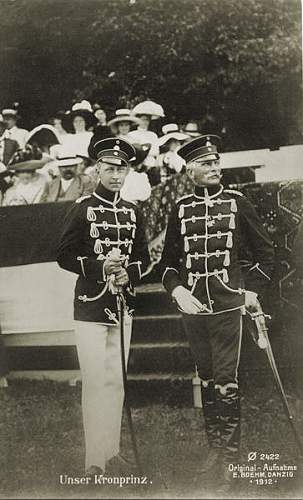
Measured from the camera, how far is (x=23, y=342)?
11.2ft

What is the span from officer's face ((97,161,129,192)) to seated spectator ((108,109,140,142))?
166 mm

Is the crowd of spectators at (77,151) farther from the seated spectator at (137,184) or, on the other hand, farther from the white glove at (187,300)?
the white glove at (187,300)

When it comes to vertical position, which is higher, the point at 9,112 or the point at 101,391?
the point at 9,112

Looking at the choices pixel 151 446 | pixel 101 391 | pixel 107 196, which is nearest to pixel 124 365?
pixel 101 391

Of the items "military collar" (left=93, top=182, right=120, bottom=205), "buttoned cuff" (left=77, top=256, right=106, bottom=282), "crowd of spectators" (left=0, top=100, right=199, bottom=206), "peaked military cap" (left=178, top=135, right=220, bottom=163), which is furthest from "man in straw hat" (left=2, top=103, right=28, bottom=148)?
"peaked military cap" (left=178, top=135, right=220, bottom=163)

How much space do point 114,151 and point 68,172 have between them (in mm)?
270

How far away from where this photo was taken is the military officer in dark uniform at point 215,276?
3.23 m

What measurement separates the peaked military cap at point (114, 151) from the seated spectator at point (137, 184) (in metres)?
0.03

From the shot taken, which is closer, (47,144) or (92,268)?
(92,268)

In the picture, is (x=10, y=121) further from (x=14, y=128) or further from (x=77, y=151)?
(x=77, y=151)

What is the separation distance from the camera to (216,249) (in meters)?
3.26

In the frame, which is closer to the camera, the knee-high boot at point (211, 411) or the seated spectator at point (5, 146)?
the knee-high boot at point (211, 411)

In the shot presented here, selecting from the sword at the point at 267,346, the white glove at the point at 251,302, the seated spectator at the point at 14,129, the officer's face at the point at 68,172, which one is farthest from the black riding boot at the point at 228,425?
the seated spectator at the point at 14,129

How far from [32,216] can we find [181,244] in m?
0.79
